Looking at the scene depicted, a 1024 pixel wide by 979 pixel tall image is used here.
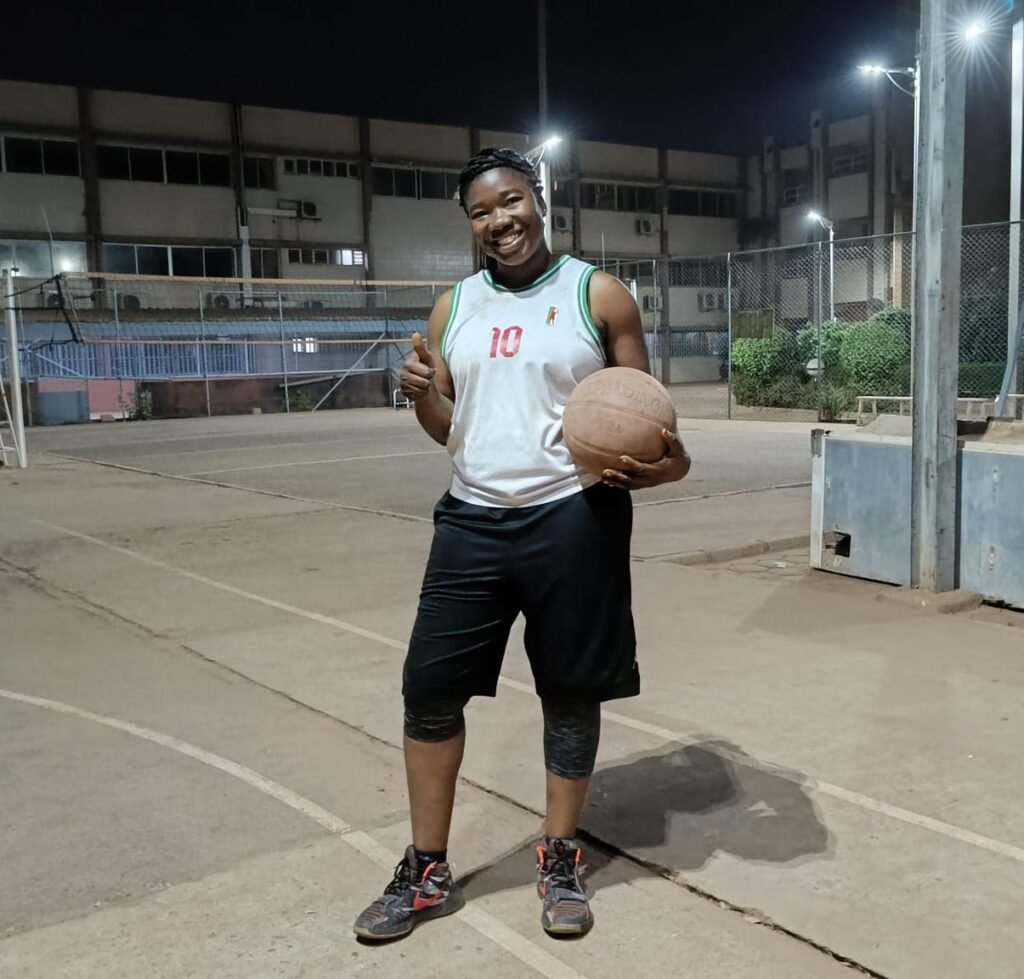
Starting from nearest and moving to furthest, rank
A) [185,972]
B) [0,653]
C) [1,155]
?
[185,972]
[0,653]
[1,155]

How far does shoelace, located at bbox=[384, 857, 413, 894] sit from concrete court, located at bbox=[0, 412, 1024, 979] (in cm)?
12

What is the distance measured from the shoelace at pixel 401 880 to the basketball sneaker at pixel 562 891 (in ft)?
1.17

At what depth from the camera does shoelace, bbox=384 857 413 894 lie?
308 centimetres

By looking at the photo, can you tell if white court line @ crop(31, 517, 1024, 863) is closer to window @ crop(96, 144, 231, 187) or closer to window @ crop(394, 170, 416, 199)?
window @ crop(96, 144, 231, 187)

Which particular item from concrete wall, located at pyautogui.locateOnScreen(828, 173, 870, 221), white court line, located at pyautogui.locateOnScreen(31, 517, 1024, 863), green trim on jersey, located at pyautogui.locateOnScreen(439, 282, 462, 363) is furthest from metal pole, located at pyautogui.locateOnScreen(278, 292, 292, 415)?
green trim on jersey, located at pyautogui.locateOnScreen(439, 282, 462, 363)

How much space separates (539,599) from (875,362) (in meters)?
20.5

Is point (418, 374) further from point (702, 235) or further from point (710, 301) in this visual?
point (702, 235)

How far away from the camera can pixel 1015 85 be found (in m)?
19.3

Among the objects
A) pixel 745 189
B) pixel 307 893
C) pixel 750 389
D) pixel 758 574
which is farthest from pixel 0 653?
pixel 745 189

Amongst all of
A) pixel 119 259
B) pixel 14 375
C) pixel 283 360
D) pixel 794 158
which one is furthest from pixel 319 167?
pixel 14 375

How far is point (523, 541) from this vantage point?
2.99 m

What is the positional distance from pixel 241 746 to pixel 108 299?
98.6 feet

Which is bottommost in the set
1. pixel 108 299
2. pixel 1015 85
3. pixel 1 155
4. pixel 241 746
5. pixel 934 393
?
pixel 241 746

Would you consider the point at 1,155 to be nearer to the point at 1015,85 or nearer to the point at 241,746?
the point at 1015,85
